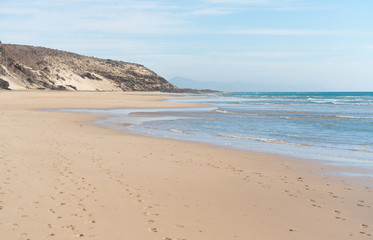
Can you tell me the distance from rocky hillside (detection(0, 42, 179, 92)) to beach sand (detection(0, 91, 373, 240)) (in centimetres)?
5679

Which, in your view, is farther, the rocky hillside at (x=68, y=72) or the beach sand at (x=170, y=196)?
the rocky hillside at (x=68, y=72)

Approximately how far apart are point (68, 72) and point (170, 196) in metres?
108

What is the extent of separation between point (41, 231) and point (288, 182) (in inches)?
228

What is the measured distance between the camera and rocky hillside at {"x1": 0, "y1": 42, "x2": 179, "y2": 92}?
250 feet

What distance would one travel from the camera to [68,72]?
108938 millimetres

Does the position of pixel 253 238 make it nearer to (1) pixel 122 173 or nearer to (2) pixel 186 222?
(2) pixel 186 222

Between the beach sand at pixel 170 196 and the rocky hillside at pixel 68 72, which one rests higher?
the rocky hillside at pixel 68 72

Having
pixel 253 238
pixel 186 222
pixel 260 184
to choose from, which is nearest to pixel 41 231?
pixel 186 222

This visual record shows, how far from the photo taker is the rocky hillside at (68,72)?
7631 cm

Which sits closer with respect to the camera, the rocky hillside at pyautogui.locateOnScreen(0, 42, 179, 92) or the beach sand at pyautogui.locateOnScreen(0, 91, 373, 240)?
the beach sand at pyautogui.locateOnScreen(0, 91, 373, 240)

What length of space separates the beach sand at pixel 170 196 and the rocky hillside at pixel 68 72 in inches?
2236

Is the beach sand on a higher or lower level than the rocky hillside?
lower

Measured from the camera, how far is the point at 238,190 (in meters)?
8.02

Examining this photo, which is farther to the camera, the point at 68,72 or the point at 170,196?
the point at 68,72
